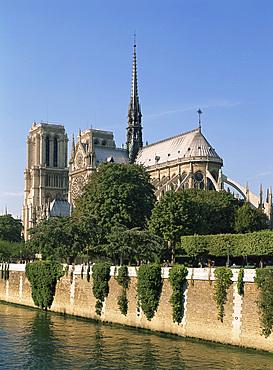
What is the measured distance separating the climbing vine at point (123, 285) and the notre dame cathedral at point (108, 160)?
5179cm

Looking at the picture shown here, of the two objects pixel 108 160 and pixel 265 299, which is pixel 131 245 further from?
pixel 108 160

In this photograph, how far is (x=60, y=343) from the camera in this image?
3341 centimetres

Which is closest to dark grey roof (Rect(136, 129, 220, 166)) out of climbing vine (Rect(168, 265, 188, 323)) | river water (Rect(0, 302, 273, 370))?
river water (Rect(0, 302, 273, 370))

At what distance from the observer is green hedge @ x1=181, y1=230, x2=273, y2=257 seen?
46.2 meters

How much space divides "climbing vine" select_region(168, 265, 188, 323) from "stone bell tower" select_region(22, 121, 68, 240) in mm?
114676

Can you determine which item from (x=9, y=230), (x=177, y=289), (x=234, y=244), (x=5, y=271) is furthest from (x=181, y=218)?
(x=9, y=230)

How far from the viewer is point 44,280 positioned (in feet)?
161

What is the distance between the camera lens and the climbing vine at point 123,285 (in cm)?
3891

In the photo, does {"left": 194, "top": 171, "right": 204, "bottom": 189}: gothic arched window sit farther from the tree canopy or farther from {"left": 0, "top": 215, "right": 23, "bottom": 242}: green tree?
{"left": 0, "top": 215, "right": 23, "bottom": 242}: green tree

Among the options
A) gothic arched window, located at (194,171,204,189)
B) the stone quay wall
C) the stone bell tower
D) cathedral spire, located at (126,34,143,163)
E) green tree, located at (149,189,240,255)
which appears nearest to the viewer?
the stone quay wall

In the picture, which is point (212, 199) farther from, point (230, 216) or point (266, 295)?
point (266, 295)

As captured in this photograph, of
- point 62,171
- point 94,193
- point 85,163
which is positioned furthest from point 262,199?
point 62,171

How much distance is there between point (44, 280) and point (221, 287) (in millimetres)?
21288

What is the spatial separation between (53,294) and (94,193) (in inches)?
597
